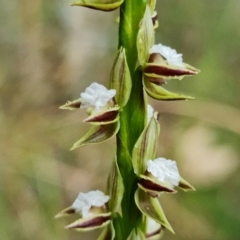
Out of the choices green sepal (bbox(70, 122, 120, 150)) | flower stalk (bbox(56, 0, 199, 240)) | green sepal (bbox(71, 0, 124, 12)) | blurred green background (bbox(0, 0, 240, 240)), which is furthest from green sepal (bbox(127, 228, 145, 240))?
blurred green background (bbox(0, 0, 240, 240))

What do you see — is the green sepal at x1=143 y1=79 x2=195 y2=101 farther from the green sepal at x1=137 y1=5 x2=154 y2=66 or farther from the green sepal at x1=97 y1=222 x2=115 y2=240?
the green sepal at x1=97 y1=222 x2=115 y2=240

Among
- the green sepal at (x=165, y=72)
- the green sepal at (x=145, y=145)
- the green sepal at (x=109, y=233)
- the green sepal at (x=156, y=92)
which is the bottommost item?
the green sepal at (x=109, y=233)

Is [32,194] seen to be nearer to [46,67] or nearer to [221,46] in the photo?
[46,67]

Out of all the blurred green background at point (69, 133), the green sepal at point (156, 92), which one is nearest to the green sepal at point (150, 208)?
the green sepal at point (156, 92)

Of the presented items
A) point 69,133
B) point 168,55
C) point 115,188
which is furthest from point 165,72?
point 69,133

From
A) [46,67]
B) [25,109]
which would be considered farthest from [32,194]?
[46,67]

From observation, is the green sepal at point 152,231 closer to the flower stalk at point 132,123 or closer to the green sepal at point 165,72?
the flower stalk at point 132,123
